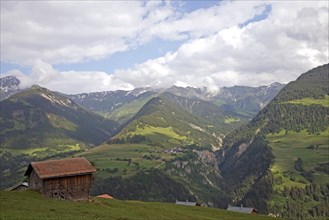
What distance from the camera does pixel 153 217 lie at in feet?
197

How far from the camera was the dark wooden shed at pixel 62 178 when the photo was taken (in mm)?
65562

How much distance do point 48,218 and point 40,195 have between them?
73.9ft

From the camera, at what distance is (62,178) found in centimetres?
6712

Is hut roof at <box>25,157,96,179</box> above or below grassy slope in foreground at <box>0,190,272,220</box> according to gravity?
above

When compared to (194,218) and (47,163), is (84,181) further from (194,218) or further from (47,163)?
(194,218)

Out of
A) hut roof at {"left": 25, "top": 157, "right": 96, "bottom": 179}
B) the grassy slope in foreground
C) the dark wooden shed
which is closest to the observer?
the grassy slope in foreground

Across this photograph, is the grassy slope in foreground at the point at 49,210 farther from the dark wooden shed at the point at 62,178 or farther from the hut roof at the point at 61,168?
the hut roof at the point at 61,168

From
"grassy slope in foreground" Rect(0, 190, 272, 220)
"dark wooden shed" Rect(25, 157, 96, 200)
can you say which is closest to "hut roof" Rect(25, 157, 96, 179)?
"dark wooden shed" Rect(25, 157, 96, 200)

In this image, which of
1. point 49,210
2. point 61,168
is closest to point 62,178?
point 61,168

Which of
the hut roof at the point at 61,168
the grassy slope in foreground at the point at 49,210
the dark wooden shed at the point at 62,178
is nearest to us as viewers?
the grassy slope in foreground at the point at 49,210

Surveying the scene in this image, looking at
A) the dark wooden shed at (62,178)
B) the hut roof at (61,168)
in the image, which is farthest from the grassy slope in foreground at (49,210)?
the hut roof at (61,168)

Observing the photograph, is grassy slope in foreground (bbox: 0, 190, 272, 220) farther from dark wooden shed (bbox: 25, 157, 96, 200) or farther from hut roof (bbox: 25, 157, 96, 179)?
hut roof (bbox: 25, 157, 96, 179)

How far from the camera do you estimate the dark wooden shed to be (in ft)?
215

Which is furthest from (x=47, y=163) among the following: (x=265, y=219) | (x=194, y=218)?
(x=265, y=219)
